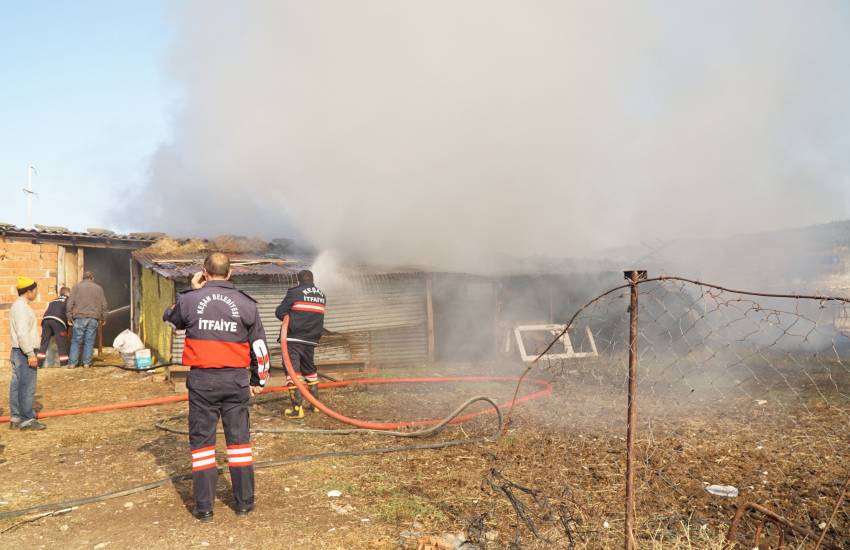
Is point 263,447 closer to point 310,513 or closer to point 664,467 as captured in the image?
point 310,513

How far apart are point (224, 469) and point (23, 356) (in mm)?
3357

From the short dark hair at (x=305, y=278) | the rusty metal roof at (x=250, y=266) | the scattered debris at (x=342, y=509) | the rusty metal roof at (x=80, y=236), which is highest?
the rusty metal roof at (x=80, y=236)

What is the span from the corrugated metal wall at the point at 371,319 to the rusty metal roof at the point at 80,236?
4555 millimetres

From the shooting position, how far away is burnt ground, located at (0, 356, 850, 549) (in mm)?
4164

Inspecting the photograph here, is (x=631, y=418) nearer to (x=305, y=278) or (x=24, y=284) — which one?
(x=305, y=278)

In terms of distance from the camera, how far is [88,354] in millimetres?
12219

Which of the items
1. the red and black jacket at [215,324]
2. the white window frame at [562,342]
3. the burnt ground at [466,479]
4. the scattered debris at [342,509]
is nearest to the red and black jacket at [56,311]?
the burnt ground at [466,479]

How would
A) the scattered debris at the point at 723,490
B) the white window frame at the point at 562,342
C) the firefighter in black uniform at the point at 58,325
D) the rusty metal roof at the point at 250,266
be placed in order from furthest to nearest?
the white window frame at the point at 562,342 → the rusty metal roof at the point at 250,266 → the firefighter in black uniform at the point at 58,325 → the scattered debris at the point at 723,490

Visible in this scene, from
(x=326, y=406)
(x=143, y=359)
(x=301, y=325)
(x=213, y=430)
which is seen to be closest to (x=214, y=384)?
(x=213, y=430)

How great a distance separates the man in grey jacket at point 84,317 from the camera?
39.4ft

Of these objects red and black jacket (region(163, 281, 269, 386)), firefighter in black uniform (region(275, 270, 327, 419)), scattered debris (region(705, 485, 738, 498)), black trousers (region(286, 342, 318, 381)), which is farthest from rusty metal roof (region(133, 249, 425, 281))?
scattered debris (region(705, 485, 738, 498))

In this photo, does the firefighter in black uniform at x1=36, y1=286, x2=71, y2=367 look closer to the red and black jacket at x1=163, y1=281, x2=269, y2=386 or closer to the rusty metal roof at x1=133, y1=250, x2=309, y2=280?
the rusty metal roof at x1=133, y1=250, x2=309, y2=280

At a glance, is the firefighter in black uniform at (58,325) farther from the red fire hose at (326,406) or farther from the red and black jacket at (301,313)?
the red and black jacket at (301,313)

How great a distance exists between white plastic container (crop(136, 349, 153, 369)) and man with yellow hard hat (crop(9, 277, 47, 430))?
441 centimetres
